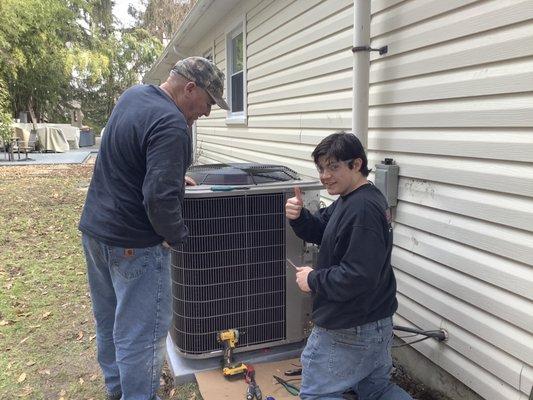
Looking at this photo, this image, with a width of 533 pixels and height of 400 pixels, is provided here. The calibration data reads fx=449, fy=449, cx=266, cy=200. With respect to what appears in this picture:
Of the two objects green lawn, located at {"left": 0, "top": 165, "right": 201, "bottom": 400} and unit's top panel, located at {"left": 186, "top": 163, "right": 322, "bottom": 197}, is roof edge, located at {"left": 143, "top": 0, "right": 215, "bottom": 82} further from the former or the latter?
unit's top panel, located at {"left": 186, "top": 163, "right": 322, "bottom": 197}

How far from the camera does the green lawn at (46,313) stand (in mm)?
2998

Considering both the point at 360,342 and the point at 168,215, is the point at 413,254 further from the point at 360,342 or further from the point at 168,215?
the point at 168,215

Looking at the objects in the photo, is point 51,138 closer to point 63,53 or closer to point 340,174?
point 63,53

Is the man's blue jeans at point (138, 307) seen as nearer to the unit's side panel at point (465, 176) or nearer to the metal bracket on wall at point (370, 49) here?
the unit's side panel at point (465, 176)

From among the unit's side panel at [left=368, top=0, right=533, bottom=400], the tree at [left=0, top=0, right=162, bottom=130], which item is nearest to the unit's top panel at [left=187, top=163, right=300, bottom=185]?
the unit's side panel at [left=368, top=0, right=533, bottom=400]

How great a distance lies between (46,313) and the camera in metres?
4.05

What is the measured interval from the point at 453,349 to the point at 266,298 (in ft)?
3.73

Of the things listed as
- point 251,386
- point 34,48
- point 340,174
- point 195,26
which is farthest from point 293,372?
point 34,48

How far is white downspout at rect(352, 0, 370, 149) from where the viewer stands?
302 cm

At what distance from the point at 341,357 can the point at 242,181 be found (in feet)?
4.05

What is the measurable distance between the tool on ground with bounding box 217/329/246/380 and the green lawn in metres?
0.23

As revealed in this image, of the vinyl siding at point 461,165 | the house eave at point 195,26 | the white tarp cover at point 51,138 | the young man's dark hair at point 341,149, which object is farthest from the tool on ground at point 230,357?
the white tarp cover at point 51,138

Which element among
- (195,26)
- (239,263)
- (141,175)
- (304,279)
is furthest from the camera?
(195,26)

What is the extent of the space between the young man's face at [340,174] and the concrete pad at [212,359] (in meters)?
1.48
